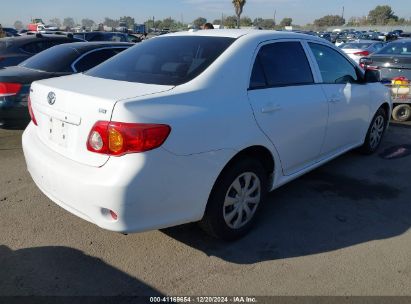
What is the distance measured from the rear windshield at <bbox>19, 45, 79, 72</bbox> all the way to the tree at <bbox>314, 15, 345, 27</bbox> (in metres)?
114

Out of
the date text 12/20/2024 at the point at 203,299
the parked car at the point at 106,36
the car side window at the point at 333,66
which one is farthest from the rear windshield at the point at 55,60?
the parked car at the point at 106,36

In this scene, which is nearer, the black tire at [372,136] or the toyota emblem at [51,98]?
the toyota emblem at [51,98]

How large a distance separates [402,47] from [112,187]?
7904 mm

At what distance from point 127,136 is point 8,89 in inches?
147

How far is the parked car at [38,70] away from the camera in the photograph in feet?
17.4

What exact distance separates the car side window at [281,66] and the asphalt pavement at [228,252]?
4.10ft

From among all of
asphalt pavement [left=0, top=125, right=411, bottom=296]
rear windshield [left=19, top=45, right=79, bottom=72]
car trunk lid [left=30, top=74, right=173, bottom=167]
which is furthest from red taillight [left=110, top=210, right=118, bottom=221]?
rear windshield [left=19, top=45, right=79, bottom=72]

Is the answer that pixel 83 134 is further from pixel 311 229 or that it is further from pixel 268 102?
pixel 311 229

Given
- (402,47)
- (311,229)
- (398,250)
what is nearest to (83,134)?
(311,229)

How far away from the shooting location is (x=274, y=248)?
3.16 meters

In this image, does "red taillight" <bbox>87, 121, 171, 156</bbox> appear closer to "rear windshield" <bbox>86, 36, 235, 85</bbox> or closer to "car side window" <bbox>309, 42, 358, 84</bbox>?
"rear windshield" <bbox>86, 36, 235, 85</bbox>

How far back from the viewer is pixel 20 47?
27.4 ft

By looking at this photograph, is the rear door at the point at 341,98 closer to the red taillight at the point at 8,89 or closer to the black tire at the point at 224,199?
the black tire at the point at 224,199

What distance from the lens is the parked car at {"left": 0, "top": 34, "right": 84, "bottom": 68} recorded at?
795 centimetres
